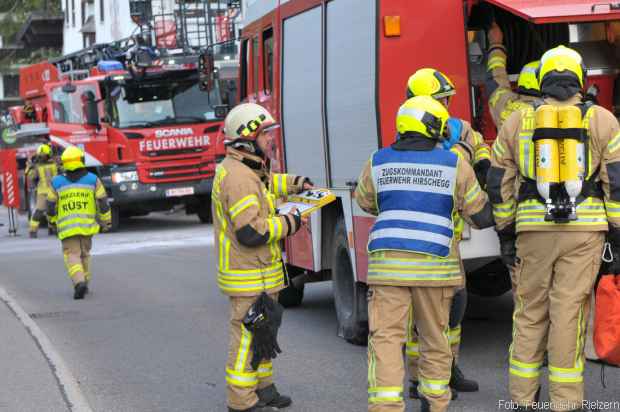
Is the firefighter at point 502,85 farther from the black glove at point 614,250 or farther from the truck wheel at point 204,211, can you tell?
the truck wheel at point 204,211

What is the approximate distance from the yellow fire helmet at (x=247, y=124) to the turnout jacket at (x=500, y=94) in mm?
1814

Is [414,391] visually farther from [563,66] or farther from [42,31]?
[42,31]

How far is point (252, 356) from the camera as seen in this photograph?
6652 millimetres

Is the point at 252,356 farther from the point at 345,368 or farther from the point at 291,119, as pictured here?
the point at 291,119

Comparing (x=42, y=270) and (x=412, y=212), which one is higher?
(x=412, y=212)

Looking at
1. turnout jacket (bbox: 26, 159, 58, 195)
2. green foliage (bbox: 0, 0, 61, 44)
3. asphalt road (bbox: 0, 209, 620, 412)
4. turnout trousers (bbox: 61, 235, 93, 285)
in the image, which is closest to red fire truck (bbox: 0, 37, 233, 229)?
turnout jacket (bbox: 26, 159, 58, 195)

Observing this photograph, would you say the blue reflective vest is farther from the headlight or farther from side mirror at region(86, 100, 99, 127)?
side mirror at region(86, 100, 99, 127)

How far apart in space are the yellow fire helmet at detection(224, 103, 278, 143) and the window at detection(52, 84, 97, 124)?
16179 mm

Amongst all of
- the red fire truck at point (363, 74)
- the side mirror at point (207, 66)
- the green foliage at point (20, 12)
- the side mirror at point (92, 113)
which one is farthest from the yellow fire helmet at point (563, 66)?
the green foliage at point (20, 12)

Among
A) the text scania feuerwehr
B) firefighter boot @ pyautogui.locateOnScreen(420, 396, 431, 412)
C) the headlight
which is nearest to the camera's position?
firefighter boot @ pyautogui.locateOnScreen(420, 396, 431, 412)

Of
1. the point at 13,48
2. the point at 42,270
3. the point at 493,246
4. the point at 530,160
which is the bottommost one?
the point at 42,270

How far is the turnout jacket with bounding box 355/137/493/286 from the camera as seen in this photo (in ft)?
19.7

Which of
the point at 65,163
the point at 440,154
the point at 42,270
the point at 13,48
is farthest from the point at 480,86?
the point at 13,48

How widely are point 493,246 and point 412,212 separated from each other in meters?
1.67
